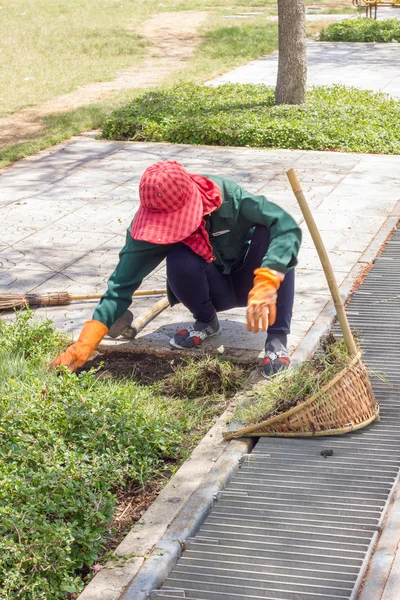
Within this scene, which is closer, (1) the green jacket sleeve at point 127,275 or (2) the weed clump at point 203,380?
(1) the green jacket sleeve at point 127,275

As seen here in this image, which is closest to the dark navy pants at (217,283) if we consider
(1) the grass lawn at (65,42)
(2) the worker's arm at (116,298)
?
(2) the worker's arm at (116,298)

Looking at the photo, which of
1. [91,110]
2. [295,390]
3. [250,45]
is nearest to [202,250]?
[295,390]

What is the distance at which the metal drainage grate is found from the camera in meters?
3.26

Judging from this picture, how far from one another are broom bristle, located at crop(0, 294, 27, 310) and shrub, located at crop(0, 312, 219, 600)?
0.62 metres

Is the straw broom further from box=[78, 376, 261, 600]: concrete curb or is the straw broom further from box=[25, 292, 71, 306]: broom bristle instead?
box=[78, 376, 261, 600]: concrete curb

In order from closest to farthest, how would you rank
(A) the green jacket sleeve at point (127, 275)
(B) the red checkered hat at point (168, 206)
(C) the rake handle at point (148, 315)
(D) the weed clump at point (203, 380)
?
(B) the red checkered hat at point (168, 206) → (A) the green jacket sleeve at point (127, 275) → (D) the weed clump at point (203, 380) → (C) the rake handle at point (148, 315)

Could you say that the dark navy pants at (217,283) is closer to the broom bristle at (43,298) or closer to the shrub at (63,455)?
the shrub at (63,455)

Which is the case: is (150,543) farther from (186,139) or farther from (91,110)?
(91,110)

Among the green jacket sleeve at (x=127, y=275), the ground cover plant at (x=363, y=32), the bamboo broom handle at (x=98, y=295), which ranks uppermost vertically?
the green jacket sleeve at (x=127, y=275)

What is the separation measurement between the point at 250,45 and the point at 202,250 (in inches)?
518

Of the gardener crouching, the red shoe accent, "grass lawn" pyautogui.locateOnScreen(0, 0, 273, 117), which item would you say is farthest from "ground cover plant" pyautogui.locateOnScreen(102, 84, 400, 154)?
the red shoe accent

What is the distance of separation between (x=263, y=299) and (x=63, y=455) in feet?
3.74

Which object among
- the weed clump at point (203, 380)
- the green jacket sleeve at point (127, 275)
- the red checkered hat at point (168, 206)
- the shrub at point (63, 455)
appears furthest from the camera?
the weed clump at point (203, 380)

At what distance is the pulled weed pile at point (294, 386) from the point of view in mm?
4137
